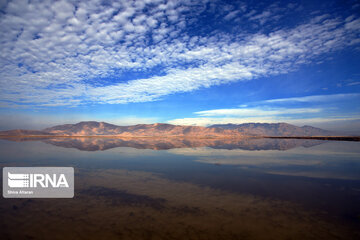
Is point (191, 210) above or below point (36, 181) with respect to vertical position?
below

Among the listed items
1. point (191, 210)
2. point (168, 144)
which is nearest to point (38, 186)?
point (191, 210)

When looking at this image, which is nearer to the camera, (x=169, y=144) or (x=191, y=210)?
(x=191, y=210)

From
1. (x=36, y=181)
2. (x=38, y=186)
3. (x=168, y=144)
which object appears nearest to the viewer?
(x=38, y=186)

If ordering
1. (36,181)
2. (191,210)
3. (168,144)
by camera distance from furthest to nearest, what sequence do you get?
1. (168,144)
2. (36,181)
3. (191,210)

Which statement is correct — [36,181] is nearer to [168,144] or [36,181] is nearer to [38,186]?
[38,186]

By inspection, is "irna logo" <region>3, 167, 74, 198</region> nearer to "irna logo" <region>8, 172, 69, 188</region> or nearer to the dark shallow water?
"irna logo" <region>8, 172, 69, 188</region>

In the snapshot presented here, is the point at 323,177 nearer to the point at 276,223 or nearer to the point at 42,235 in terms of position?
the point at 276,223

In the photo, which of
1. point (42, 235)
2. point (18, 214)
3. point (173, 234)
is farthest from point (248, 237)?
point (18, 214)

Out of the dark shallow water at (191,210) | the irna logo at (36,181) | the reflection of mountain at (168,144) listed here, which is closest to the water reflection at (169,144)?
the reflection of mountain at (168,144)

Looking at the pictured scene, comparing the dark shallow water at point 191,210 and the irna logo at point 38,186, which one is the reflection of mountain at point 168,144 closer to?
the irna logo at point 38,186

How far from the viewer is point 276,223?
5.73m

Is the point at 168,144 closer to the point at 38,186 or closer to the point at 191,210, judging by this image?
the point at 38,186

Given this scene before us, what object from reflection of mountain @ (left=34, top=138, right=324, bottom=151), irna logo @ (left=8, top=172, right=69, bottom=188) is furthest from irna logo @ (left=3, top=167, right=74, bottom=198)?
reflection of mountain @ (left=34, top=138, right=324, bottom=151)

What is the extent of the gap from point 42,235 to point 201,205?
5.02 meters
